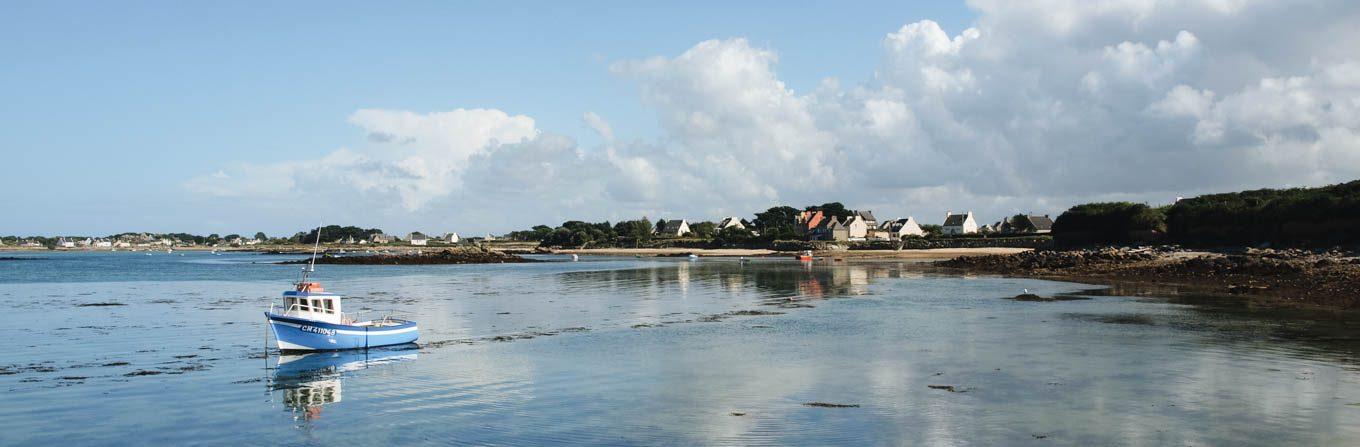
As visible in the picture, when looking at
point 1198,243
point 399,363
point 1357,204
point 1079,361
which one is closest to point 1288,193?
point 1198,243

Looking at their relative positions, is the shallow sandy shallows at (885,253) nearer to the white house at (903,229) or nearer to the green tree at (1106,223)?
the green tree at (1106,223)

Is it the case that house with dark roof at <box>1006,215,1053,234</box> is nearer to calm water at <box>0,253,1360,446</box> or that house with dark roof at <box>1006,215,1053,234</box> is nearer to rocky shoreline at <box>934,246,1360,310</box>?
rocky shoreline at <box>934,246,1360,310</box>

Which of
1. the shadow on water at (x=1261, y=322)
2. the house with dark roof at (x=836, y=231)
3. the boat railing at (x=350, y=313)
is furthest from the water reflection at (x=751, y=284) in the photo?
the house with dark roof at (x=836, y=231)

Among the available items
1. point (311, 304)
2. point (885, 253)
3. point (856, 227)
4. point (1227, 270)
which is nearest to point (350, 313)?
point (311, 304)

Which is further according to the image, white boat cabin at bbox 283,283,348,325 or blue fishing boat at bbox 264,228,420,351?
white boat cabin at bbox 283,283,348,325

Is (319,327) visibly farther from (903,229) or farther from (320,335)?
(903,229)

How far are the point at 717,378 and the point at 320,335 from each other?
542 inches

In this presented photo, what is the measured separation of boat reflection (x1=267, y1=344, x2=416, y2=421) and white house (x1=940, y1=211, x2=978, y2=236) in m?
160

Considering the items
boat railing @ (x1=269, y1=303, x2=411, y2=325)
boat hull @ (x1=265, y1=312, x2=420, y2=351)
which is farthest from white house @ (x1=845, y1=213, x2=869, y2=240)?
boat hull @ (x1=265, y1=312, x2=420, y2=351)

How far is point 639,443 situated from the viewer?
607 inches

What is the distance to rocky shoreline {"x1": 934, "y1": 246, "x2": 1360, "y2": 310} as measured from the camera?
40812 mm

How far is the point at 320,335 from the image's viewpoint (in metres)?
27.8

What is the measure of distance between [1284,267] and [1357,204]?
73.8ft

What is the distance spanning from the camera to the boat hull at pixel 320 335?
27.6 metres
